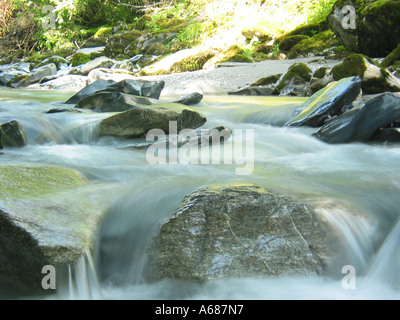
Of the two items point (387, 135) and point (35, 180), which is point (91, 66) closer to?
point (387, 135)

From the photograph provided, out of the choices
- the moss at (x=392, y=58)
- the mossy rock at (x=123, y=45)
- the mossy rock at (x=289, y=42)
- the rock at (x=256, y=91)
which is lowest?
the mossy rock at (x=123, y=45)

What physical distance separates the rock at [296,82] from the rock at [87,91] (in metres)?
3.28

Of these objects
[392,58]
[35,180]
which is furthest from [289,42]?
[35,180]

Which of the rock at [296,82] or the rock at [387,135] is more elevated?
the rock at [387,135]

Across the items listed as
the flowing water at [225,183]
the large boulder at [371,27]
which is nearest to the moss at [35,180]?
the flowing water at [225,183]

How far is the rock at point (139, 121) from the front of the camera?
4098 mm

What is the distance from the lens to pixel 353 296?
6.44 feet

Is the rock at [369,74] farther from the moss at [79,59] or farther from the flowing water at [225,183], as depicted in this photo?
the moss at [79,59]

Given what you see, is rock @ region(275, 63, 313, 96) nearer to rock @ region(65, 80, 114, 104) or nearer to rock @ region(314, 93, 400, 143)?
rock @ region(314, 93, 400, 143)

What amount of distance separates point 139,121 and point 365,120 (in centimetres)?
237

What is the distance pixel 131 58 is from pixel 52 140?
11.5 metres

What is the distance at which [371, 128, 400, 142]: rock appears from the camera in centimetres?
415

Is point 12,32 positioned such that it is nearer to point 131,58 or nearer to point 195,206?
point 131,58

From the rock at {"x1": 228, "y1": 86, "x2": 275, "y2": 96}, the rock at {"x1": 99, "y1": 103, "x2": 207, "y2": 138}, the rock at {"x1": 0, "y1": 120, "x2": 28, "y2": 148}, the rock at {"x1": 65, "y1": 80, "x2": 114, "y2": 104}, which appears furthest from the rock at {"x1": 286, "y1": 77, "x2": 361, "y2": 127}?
the rock at {"x1": 65, "y1": 80, "x2": 114, "y2": 104}
